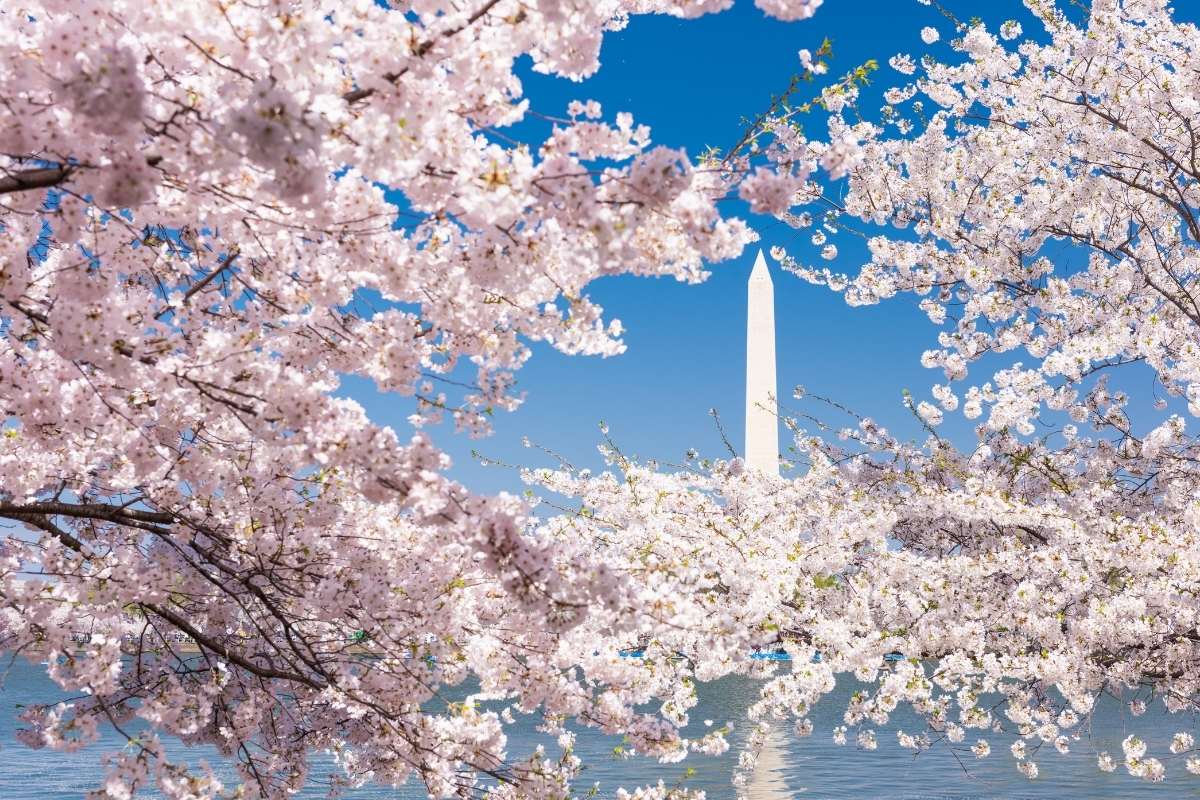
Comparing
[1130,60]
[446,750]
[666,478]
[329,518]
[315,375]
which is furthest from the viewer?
[666,478]

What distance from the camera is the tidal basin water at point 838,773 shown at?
773 inches

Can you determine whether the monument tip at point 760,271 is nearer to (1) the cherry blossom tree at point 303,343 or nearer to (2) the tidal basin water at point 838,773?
(2) the tidal basin water at point 838,773

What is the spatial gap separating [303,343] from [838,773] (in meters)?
20.9

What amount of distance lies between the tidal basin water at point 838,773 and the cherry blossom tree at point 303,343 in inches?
402

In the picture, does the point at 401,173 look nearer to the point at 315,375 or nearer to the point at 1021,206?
the point at 315,375

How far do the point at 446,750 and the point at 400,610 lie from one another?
894 mm

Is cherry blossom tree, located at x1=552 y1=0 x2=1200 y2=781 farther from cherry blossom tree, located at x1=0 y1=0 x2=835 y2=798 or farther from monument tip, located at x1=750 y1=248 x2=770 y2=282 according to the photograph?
monument tip, located at x1=750 y1=248 x2=770 y2=282

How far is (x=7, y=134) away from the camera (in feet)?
9.25

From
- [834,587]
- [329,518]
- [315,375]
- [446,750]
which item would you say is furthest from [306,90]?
[834,587]

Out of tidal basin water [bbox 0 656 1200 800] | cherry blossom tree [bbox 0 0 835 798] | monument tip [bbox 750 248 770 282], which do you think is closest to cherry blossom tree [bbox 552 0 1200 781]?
cherry blossom tree [bbox 0 0 835 798]

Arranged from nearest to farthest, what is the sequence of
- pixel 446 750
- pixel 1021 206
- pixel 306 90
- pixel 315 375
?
pixel 306 90, pixel 315 375, pixel 446 750, pixel 1021 206

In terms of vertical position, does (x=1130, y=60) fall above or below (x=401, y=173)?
above

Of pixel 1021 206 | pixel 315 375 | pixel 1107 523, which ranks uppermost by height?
pixel 1021 206

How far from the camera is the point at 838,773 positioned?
22.7 metres
